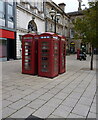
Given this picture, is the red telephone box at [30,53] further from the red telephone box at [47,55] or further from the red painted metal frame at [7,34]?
the red painted metal frame at [7,34]

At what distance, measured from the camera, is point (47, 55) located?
661cm

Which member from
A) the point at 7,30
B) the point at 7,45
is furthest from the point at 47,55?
the point at 7,45

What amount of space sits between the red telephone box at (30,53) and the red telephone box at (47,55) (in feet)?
1.53

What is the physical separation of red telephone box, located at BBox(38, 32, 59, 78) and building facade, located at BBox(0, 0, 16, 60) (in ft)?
29.0

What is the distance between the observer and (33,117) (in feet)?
9.21

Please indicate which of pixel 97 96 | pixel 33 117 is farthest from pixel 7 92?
pixel 97 96

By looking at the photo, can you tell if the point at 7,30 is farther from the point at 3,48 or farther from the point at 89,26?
the point at 89,26

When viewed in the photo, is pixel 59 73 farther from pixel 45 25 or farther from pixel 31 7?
pixel 45 25

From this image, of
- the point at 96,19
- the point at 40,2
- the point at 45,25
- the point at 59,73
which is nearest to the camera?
the point at 59,73

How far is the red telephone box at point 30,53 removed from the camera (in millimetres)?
7109

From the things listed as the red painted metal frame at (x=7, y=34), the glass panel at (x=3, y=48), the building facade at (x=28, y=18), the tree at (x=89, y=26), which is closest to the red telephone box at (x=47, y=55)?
the tree at (x=89, y=26)

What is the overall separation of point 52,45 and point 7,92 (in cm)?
324

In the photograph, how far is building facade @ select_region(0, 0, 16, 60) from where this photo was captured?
14164 mm

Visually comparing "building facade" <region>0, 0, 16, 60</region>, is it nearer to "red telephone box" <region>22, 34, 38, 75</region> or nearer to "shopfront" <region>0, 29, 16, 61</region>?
"shopfront" <region>0, 29, 16, 61</region>
